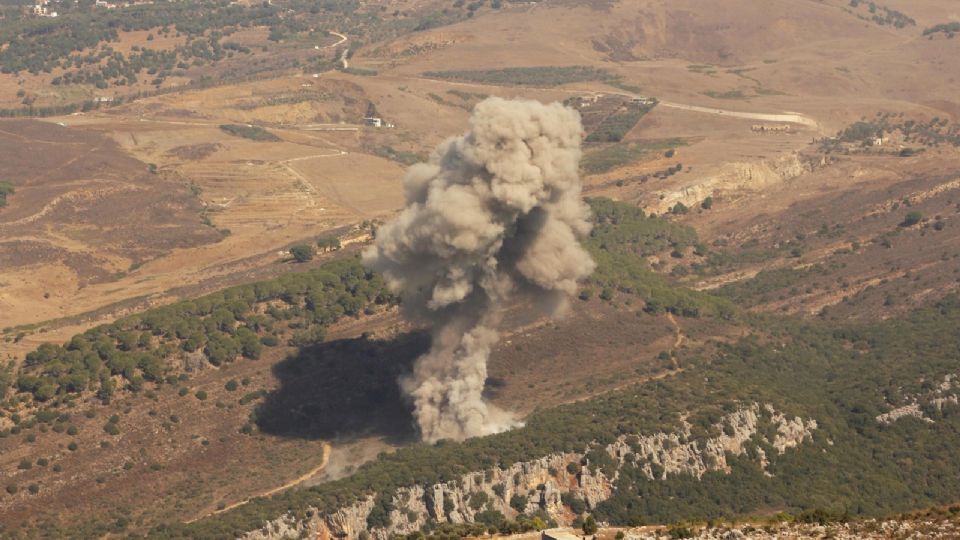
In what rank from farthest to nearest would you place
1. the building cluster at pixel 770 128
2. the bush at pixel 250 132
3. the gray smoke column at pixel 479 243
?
the building cluster at pixel 770 128, the bush at pixel 250 132, the gray smoke column at pixel 479 243

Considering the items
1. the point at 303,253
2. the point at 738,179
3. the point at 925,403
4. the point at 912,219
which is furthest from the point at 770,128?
the point at 925,403

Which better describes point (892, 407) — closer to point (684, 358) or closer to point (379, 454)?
point (684, 358)

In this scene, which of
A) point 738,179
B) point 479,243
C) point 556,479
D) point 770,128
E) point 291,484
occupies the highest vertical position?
point 479,243

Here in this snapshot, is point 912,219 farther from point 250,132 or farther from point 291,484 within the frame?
point 250,132

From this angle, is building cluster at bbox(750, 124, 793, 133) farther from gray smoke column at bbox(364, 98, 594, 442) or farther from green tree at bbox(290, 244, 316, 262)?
gray smoke column at bbox(364, 98, 594, 442)

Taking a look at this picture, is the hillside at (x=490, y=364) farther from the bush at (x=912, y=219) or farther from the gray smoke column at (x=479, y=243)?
the gray smoke column at (x=479, y=243)

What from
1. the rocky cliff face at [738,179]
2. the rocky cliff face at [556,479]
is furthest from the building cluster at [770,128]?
the rocky cliff face at [556,479]

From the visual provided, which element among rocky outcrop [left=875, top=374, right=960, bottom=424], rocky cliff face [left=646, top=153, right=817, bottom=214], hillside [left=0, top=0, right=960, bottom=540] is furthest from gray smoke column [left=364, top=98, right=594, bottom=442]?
rocky cliff face [left=646, top=153, right=817, bottom=214]
